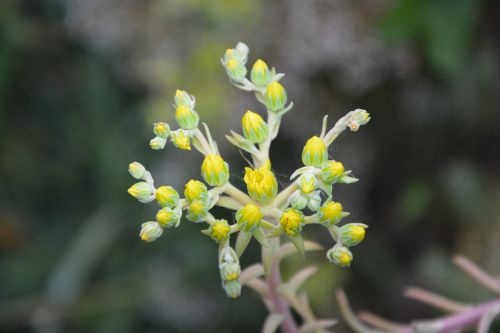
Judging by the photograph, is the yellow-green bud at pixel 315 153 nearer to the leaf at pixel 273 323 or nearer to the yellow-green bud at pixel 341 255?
the yellow-green bud at pixel 341 255

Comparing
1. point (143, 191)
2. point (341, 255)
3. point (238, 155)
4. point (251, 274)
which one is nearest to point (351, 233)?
point (341, 255)

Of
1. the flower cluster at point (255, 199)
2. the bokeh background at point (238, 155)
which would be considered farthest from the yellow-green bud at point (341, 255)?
the bokeh background at point (238, 155)

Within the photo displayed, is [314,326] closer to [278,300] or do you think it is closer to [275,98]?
[278,300]

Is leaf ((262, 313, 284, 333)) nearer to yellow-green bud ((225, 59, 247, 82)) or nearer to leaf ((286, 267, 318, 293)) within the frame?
leaf ((286, 267, 318, 293))

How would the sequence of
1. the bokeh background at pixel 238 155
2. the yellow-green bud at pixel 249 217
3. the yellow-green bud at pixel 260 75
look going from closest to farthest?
the yellow-green bud at pixel 249 217, the yellow-green bud at pixel 260 75, the bokeh background at pixel 238 155

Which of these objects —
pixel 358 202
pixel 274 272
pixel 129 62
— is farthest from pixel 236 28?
pixel 274 272

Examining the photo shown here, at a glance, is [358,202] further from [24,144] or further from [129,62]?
[24,144]
